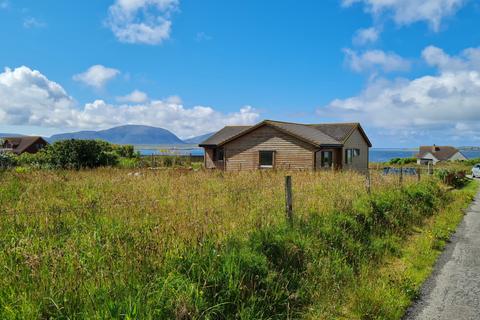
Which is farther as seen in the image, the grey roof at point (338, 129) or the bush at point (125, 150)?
the bush at point (125, 150)

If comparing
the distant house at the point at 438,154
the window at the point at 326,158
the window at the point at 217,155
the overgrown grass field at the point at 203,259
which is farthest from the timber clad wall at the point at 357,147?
the distant house at the point at 438,154

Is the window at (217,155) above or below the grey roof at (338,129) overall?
below

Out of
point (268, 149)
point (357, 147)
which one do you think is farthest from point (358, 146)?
point (268, 149)

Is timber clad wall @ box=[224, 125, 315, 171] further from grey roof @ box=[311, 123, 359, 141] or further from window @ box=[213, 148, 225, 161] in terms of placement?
window @ box=[213, 148, 225, 161]

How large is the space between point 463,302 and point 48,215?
6.73 m

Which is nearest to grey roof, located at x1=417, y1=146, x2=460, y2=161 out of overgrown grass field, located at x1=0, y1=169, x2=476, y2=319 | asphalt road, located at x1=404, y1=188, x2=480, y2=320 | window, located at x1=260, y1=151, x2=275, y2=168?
window, located at x1=260, y1=151, x2=275, y2=168

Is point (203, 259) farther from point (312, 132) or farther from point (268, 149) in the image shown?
point (312, 132)

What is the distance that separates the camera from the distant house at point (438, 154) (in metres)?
90.9

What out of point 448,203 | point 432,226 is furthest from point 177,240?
point 448,203

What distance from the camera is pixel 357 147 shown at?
33781mm

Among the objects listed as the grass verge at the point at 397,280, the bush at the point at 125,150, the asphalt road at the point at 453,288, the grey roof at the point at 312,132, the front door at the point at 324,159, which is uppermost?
the grey roof at the point at 312,132

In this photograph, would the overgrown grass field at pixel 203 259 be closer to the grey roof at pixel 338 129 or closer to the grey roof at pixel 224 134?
the grey roof at pixel 338 129

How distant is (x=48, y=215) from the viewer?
579 cm

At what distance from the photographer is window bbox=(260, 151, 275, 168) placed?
28609 mm
